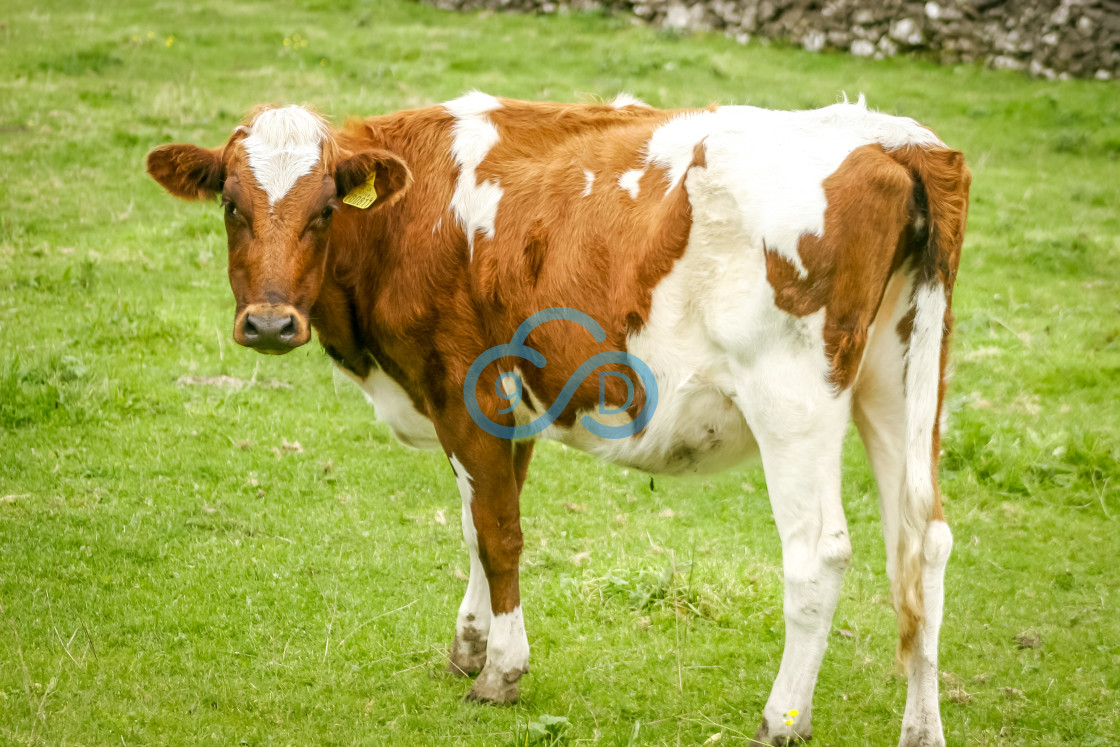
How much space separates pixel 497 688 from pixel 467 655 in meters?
0.34

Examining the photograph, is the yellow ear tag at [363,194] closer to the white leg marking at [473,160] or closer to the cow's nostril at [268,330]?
the white leg marking at [473,160]

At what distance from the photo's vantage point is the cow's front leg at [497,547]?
5133 mm

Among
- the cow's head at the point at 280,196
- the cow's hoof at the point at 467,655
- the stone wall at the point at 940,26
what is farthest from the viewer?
the stone wall at the point at 940,26

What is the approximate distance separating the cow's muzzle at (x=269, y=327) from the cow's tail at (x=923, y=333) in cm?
253

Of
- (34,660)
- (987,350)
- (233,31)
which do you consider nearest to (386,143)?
(34,660)

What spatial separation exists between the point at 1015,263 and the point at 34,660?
9552 millimetres

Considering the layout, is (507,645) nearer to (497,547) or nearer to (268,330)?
(497,547)

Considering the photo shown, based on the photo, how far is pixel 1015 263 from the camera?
1110 centimetres

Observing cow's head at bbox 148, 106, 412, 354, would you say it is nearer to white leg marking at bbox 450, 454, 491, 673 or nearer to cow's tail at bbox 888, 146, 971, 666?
white leg marking at bbox 450, 454, 491, 673

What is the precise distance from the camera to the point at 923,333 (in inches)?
174

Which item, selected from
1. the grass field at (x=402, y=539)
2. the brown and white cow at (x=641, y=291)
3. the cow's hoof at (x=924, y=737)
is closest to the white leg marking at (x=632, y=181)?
the brown and white cow at (x=641, y=291)

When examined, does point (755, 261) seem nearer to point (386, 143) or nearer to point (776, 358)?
point (776, 358)

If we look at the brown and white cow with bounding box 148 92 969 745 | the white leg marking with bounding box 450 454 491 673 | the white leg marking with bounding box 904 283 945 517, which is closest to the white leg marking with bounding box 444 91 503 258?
the brown and white cow with bounding box 148 92 969 745

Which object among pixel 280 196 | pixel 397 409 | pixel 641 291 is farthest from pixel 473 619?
pixel 280 196
